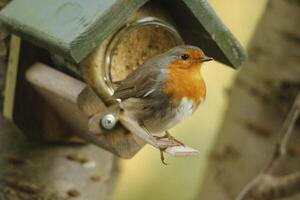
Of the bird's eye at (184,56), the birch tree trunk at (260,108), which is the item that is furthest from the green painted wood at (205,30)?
the birch tree trunk at (260,108)

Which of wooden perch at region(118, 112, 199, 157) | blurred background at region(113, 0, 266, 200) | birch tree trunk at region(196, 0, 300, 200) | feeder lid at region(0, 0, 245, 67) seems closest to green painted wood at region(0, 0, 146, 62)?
feeder lid at region(0, 0, 245, 67)

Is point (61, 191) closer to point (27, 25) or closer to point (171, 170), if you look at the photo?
point (27, 25)

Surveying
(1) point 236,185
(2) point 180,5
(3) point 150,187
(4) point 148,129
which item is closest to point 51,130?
(4) point 148,129

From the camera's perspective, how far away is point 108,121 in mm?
3119

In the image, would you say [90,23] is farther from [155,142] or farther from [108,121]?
[155,142]

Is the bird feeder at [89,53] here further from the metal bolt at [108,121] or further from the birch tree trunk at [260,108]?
the birch tree trunk at [260,108]

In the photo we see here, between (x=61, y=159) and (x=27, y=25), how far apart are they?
20.3 inches

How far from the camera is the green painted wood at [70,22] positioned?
3.10 m

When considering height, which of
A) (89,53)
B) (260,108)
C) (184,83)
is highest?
(89,53)

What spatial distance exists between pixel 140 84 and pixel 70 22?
0.30m

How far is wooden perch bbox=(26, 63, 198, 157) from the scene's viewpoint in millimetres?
3057

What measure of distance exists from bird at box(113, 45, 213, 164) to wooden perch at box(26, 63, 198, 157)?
74mm

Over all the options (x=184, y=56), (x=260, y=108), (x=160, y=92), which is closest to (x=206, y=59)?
(x=184, y=56)

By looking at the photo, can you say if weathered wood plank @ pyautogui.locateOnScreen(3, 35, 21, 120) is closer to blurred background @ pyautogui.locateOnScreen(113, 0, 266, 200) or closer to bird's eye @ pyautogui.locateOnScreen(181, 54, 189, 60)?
Result: bird's eye @ pyautogui.locateOnScreen(181, 54, 189, 60)
